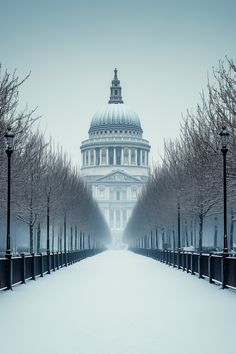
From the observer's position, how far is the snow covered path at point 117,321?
12703 mm

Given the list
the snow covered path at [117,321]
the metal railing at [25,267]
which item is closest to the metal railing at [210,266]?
the snow covered path at [117,321]

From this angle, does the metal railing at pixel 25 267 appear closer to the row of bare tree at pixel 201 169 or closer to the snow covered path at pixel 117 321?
the snow covered path at pixel 117 321

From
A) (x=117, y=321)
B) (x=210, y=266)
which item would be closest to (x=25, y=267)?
(x=210, y=266)

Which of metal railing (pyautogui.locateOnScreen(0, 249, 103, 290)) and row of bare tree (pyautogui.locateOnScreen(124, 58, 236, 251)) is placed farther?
row of bare tree (pyautogui.locateOnScreen(124, 58, 236, 251))

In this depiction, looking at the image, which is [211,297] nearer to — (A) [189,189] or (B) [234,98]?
(B) [234,98]

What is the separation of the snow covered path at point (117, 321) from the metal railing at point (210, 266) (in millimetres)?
829

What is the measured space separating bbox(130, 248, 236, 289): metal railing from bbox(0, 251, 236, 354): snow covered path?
829mm

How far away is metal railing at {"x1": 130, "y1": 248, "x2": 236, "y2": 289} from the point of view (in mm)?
26797

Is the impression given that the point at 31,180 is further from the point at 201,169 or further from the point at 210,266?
the point at 210,266

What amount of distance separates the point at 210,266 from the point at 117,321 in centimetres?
1569

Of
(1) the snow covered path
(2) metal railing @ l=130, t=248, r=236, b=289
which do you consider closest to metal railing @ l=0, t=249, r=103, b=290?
(1) the snow covered path

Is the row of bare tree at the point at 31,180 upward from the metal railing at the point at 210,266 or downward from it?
upward

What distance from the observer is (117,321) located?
54.4 feet

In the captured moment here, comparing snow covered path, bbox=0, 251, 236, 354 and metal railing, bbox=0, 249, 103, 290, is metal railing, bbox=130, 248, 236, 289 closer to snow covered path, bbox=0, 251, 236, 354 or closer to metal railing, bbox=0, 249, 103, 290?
snow covered path, bbox=0, 251, 236, 354
